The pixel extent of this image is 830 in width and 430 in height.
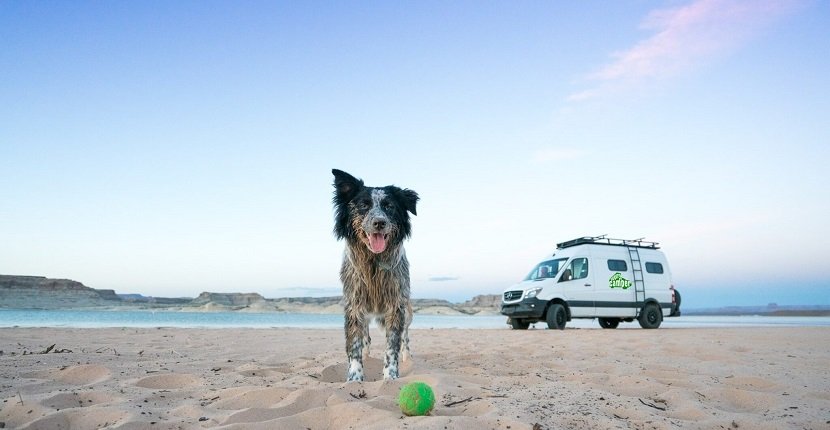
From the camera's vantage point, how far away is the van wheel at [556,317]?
46.3ft

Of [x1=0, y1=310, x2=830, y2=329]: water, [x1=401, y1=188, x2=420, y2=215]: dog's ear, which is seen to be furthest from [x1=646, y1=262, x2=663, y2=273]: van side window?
[x1=401, y1=188, x2=420, y2=215]: dog's ear

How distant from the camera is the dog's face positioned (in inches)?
190

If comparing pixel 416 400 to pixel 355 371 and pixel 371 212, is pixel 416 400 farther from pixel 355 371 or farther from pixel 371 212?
pixel 371 212

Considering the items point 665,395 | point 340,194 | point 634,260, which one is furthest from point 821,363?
point 634,260

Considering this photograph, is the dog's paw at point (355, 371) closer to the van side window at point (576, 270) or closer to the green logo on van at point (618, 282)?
the van side window at point (576, 270)

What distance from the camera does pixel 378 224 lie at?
4.72 meters

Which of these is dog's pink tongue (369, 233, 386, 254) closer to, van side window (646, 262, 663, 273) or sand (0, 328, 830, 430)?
sand (0, 328, 830, 430)

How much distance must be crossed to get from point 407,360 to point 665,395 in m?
3.13

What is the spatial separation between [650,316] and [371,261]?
14.1 meters

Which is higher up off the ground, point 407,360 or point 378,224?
point 378,224

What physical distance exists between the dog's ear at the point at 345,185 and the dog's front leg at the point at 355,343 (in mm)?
1225

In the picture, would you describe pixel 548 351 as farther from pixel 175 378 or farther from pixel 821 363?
pixel 175 378

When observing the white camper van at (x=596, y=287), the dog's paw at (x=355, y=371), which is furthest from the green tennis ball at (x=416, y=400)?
the white camper van at (x=596, y=287)

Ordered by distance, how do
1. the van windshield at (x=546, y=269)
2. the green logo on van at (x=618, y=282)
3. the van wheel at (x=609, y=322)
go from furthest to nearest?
the van wheel at (x=609, y=322) → the green logo on van at (x=618, y=282) → the van windshield at (x=546, y=269)
